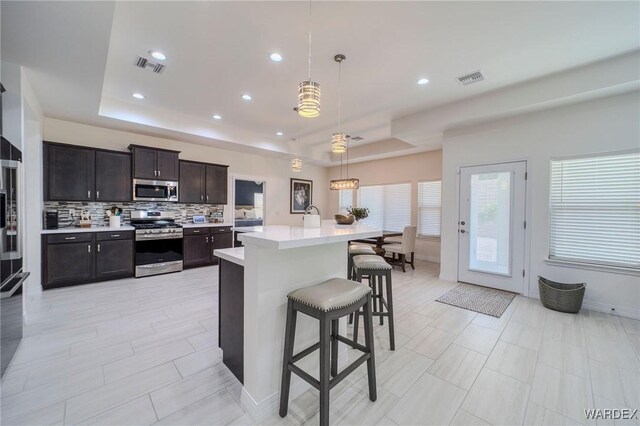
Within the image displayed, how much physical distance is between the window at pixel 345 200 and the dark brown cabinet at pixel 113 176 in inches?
218

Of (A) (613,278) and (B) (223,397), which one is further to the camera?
(A) (613,278)

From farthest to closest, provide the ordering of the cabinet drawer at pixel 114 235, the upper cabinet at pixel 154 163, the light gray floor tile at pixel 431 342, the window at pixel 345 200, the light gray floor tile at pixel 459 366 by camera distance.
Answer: the window at pixel 345 200, the upper cabinet at pixel 154 163, the cabinet drawer at pixel 114 235, the light gray floor tile at pixel 431 342, the light gray floor tile at pixel 459 366

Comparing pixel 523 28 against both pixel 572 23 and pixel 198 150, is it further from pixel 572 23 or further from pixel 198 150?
pixel 198 150

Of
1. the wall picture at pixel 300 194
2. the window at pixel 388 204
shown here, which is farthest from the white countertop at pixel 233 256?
the wall picture at pixel 300 194

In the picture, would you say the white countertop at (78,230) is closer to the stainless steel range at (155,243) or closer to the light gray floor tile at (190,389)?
the stainless steel range at (155,243)

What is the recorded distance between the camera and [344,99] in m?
4.00

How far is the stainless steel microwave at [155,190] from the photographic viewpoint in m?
4.86

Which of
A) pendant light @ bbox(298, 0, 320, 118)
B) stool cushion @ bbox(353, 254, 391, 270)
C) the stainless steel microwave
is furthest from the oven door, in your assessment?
pendant light @ bbox(298, 0, 320, 118)

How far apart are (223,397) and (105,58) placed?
332cm

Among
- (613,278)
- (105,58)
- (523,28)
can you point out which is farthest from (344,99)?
(613,278)

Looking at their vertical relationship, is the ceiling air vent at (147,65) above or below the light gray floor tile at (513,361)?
above

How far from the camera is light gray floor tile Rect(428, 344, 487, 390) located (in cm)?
205

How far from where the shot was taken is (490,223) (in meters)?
4.24

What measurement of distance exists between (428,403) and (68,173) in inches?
229
